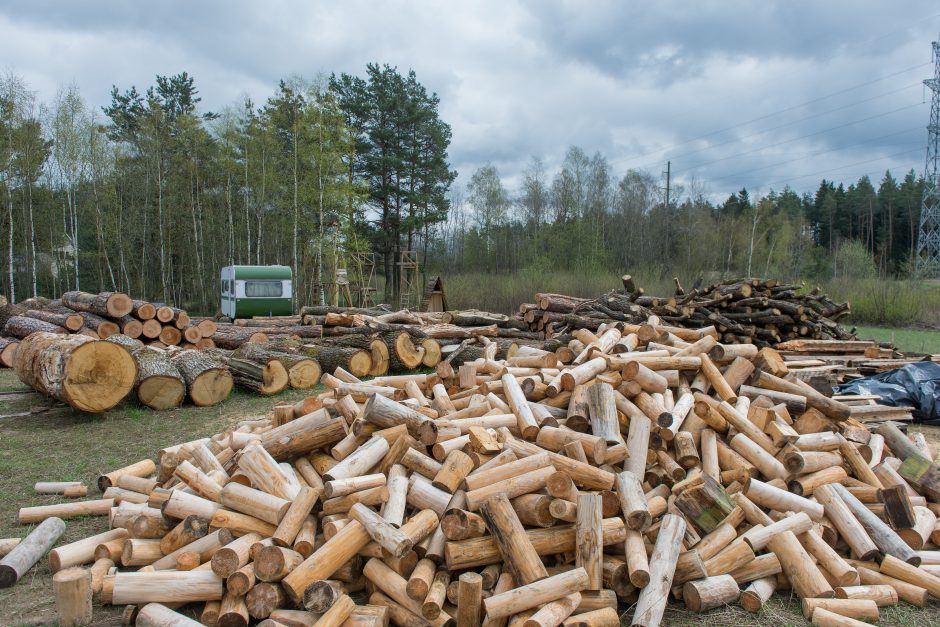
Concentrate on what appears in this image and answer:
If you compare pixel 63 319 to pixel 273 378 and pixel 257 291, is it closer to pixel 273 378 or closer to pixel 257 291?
pixel 257 291

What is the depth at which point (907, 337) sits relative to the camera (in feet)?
60.9

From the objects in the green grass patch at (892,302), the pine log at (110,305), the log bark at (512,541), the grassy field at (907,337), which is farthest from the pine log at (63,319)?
the green grass patch at (892,302)

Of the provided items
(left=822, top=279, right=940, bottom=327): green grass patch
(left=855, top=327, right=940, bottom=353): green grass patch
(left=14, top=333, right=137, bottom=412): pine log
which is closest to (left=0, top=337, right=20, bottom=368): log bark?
(left=14, top=333, right=137, bottom=412): pine log

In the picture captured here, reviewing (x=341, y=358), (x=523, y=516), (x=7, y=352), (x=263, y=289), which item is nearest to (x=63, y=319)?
(x=7, y=352)

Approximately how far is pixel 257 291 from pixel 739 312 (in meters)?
15.2

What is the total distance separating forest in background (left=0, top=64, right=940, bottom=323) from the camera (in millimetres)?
25812

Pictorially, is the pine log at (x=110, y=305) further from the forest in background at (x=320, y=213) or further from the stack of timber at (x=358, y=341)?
the forest in background at (x=320, y=213)

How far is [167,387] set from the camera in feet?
28.5

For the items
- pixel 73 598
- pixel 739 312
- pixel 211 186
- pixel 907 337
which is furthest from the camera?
pixel 211 186

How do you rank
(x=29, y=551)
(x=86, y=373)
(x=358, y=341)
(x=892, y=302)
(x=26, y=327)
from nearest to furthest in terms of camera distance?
(x=29, y=551) < (x=86, y=373) < (x=358, y=341) < (x=26, y=327) < (x=892, y=302)

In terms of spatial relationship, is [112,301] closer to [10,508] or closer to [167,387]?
[167,387]

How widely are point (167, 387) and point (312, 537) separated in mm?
6213

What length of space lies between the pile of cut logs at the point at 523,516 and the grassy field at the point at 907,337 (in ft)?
42.2

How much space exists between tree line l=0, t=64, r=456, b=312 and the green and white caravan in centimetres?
544
